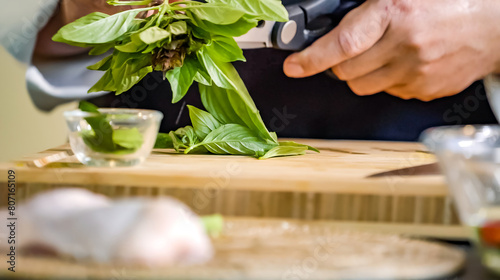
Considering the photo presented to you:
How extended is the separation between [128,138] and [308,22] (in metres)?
0.38

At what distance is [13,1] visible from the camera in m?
1.27

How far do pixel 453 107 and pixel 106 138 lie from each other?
2.24ft

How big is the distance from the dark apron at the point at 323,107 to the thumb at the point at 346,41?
17 cm

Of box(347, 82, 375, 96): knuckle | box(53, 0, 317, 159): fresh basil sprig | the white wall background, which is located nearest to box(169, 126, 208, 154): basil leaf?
box(53, 0, 317, 159): fresh basil sprig

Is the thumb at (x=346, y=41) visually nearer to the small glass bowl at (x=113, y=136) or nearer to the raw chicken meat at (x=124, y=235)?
the small glass bowl at (x=113, y=136)

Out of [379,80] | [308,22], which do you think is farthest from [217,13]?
[379,80]

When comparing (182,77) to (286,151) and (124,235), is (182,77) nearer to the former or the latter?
(286,151)

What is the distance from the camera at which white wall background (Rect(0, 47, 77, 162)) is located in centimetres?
150

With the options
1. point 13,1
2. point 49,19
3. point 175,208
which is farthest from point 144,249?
point 13,1

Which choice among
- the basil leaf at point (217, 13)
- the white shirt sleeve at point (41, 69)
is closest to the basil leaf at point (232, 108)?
the basil leaf at point (217, 13)

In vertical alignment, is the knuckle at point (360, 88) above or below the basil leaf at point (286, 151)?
above

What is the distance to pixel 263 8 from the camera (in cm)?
72

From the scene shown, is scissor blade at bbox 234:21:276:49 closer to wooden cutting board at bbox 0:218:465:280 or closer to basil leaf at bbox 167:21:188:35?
basil leaf at bbox 167:21:188:35

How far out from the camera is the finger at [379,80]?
0.97 metres
